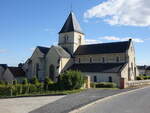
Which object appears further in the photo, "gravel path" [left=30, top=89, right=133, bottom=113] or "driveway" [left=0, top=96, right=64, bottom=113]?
"gravel path" [left=30, top=89, right=133, bottom=113]

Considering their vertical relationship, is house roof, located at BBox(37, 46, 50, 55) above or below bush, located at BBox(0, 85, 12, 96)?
above

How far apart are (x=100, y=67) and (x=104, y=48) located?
606cm

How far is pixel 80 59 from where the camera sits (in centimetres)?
4841

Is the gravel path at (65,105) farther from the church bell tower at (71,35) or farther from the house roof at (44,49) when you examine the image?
the church bell tower at (71,35)

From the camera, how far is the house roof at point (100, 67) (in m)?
40.1

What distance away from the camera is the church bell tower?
49.8 m

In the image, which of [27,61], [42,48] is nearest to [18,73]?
[27,61]

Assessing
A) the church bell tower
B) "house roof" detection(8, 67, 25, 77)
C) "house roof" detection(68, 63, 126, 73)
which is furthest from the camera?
the church bell tower

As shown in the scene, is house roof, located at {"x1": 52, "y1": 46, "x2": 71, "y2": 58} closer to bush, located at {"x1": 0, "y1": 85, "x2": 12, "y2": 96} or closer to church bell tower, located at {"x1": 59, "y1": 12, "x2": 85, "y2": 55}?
church bell tower, located at {"x1": 59, "y1": 12, "x2": 85, "y2": 55}

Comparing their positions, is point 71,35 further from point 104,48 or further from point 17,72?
point 17,72

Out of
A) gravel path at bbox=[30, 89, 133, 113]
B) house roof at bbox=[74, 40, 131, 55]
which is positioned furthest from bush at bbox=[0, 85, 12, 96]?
house roof at bbox=[74, 40, 131, 55]

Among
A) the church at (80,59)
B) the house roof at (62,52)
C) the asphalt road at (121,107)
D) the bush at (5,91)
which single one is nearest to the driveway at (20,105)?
the asphalt road at (121,107)

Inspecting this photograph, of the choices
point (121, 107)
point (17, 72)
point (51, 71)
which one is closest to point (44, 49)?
point (51, 71)

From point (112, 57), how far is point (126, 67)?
4535 millimetres
